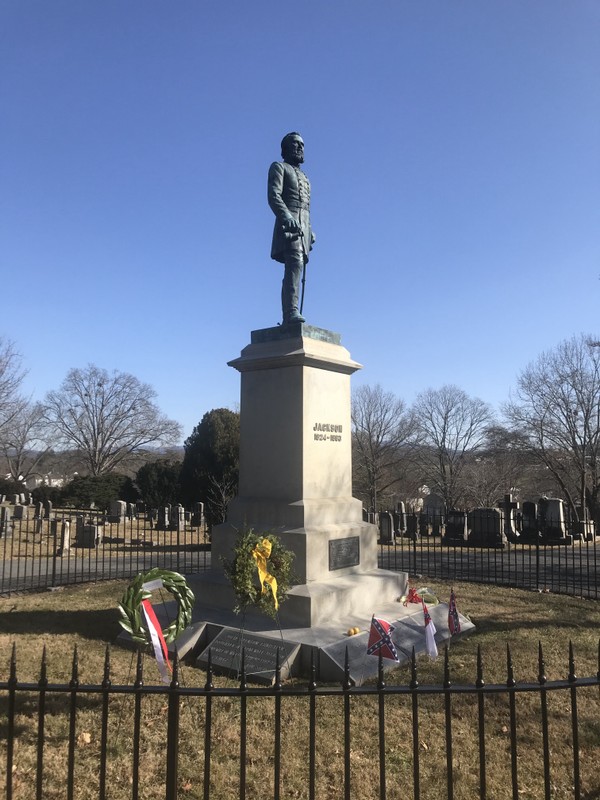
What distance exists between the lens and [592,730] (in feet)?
14.4

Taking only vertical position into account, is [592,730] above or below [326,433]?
below

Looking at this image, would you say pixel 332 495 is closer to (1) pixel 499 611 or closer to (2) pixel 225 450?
(1) pixel 499 611

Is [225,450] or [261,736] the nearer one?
[261,736]

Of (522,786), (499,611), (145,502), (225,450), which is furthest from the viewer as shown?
(145,502)

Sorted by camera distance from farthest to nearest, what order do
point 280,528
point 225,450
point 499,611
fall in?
point 225,450 → point 499,611 → point 280,528

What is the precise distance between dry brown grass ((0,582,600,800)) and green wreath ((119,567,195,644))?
640mm

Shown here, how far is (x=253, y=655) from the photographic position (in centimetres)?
569

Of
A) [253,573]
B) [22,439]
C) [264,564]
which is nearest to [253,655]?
[253,573]

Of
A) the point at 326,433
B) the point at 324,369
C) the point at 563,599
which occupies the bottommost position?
the point at 563,599

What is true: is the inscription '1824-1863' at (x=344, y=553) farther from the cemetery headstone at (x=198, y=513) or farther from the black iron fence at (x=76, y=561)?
the cemetery headstone at (x=198, y=513)

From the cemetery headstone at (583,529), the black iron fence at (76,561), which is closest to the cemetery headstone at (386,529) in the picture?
the cemetery headstone at (583,529)

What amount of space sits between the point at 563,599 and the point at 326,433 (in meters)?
5.23

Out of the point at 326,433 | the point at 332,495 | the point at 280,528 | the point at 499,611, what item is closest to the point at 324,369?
the point at 326,433

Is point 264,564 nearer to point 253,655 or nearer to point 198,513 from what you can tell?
point 253,655
